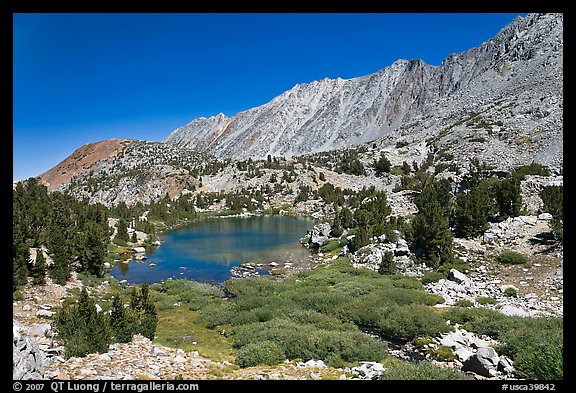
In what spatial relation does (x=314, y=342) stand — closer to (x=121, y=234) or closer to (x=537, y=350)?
(x=537, y=350)

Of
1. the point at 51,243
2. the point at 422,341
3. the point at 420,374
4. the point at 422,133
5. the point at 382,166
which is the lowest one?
the point at 422,341

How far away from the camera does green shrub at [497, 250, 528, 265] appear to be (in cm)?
2066

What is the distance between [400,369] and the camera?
902cm

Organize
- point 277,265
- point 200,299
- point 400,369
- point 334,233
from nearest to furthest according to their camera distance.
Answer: point 400,369
point 200,299
point 277,265
point 334,233

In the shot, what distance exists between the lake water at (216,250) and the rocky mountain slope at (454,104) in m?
42.4

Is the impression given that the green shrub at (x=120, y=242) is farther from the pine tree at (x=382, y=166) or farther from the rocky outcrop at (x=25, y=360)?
the pine tree at (x=382, y=166)

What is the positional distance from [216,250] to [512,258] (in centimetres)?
2613

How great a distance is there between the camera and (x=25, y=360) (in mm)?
7918

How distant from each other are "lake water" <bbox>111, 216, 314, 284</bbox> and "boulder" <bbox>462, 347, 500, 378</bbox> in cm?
1869

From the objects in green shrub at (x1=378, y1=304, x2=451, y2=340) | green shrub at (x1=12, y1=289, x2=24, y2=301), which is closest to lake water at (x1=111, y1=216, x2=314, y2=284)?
green shrub at (x1=12, y1=289, x2=24, y2=301)

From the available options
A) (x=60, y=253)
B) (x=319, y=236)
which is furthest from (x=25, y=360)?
(x=319, y=236)
